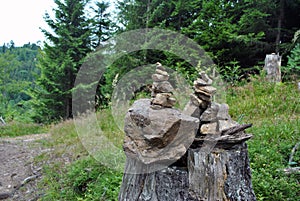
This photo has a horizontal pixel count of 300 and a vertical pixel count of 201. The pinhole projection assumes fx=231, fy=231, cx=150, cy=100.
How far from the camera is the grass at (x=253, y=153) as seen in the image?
2694 millimetres

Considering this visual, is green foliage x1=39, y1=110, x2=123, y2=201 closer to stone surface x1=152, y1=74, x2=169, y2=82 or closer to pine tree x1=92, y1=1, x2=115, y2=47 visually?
stone surface x1=152, y1=74, x2=169, y2=82

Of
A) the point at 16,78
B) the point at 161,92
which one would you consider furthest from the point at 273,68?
the point at 16,78

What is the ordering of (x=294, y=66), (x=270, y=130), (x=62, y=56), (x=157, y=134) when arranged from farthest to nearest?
(x=62, y=56) → (x=294, y=66) → (x=270, y=130) → (x=157, y=134)

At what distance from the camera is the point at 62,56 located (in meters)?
11.4

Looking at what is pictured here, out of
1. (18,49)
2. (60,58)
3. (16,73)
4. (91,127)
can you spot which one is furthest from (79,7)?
(18,49)

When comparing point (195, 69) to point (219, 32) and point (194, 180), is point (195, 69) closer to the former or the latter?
point (219, 32)

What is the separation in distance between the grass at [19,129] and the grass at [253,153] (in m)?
4.55

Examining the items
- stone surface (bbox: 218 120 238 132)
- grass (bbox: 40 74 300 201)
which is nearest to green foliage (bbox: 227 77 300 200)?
grass (bbox: 40 74 300 201)

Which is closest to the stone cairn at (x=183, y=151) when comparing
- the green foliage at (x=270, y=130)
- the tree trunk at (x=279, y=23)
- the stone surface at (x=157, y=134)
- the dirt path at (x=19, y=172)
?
the stone surface at (x=157, y=134)

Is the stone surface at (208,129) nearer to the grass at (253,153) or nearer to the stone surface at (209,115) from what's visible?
the stone surface at (209,115)

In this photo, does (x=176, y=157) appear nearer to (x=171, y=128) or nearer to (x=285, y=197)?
(x=171, y=128)

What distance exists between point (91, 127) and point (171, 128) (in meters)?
3.71

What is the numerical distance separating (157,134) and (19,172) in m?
4.27

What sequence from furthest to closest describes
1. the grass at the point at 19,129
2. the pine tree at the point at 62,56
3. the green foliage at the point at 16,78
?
1. the green foliage at the point at 16,78
2. the pine tree at the point at 62,56
3. the grass at the point at 19,129
